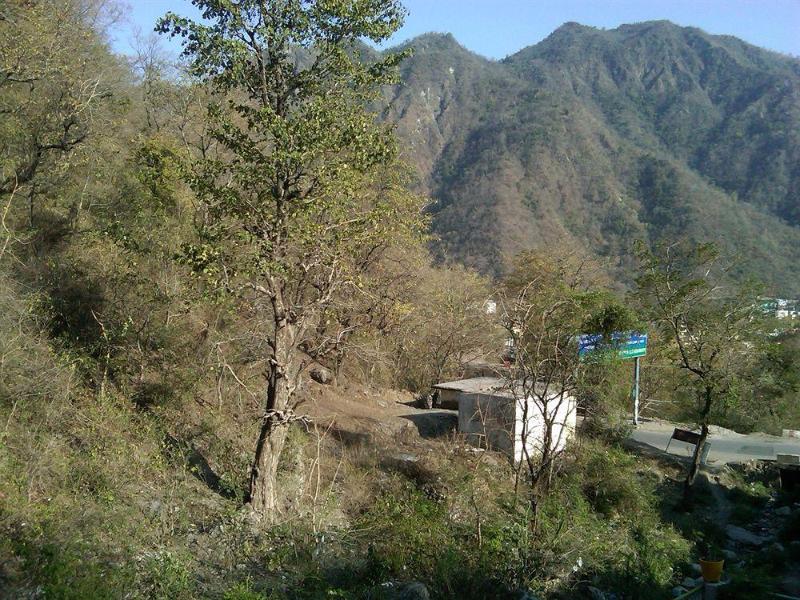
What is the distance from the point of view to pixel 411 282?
947 inches

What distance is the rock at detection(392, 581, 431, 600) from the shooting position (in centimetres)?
883

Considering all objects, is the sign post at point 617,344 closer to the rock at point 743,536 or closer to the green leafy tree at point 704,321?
the green leafy tree at point 704,321

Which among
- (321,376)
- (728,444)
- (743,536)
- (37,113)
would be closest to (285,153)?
(37,113)

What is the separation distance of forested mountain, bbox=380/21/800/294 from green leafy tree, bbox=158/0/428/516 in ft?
139

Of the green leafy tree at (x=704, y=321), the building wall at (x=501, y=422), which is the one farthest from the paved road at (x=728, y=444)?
the building wall at (x=501, y=422)

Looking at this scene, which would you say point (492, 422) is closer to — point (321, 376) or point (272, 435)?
point (321, 376)

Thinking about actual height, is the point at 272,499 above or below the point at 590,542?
above

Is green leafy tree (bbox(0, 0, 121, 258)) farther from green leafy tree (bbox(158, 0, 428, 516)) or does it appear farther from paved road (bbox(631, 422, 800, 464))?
paved road (bbox(631, 422, 800, 464))

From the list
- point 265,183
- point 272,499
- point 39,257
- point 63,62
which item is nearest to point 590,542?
point 272,499

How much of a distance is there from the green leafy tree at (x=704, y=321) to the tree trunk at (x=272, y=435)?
10.8 metres

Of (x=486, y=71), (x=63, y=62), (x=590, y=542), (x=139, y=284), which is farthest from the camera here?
(x=486, y=71)

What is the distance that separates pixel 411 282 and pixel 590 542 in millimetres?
12540

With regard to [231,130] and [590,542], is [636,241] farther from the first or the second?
[231,130]

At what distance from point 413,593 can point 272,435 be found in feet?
13.2
